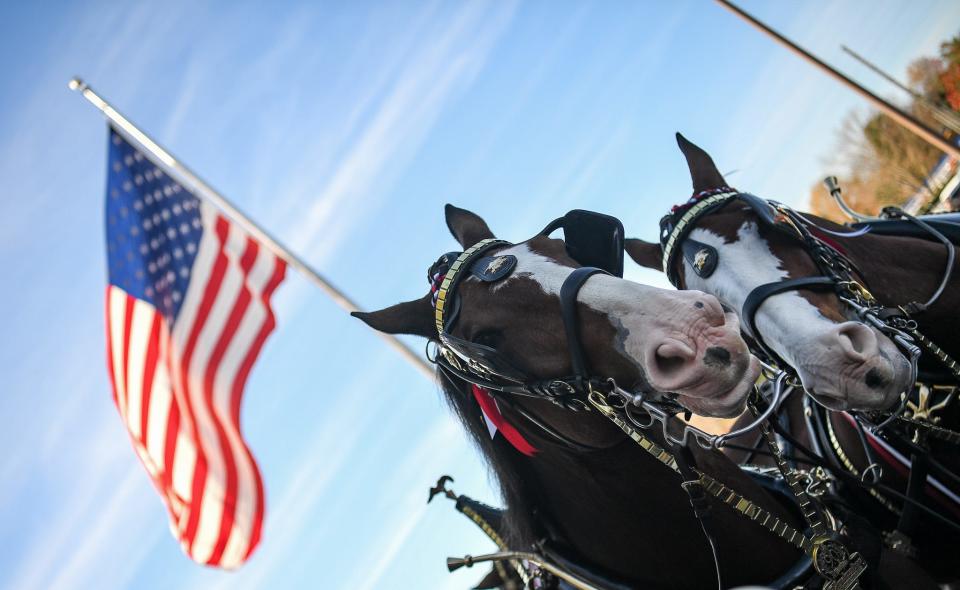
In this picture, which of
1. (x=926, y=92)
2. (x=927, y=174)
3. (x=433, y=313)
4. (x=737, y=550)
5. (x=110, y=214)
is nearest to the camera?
(x=737, y=550)

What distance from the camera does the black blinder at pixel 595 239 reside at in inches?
139

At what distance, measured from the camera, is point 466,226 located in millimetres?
4191

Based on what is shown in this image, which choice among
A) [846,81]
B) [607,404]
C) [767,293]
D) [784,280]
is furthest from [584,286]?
[846,81]

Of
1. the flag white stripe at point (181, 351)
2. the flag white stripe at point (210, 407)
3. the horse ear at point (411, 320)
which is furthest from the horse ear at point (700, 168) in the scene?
the flag white stripe at point (181, 351)

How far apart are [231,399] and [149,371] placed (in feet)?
3.17

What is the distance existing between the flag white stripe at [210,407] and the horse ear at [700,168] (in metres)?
5.87

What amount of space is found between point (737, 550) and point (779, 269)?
147 centimetres

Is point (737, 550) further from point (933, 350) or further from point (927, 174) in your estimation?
point (927, 174)

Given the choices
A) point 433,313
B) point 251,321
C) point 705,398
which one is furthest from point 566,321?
point 251,321

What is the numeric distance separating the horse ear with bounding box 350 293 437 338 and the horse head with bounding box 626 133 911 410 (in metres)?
1.44

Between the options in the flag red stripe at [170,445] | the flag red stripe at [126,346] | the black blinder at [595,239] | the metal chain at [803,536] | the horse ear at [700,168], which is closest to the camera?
the metal chain at [803,536]

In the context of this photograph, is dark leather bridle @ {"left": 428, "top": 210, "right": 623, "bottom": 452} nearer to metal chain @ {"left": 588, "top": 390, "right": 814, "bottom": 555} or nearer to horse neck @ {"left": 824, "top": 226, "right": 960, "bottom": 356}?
metal chain @ {"left": 588, "top": 390, "right": 814, "bottom": 555}

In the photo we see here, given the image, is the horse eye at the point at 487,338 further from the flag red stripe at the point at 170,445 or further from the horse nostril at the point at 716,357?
the flag red stripe at the point at 170,445

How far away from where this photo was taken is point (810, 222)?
14.9ft
